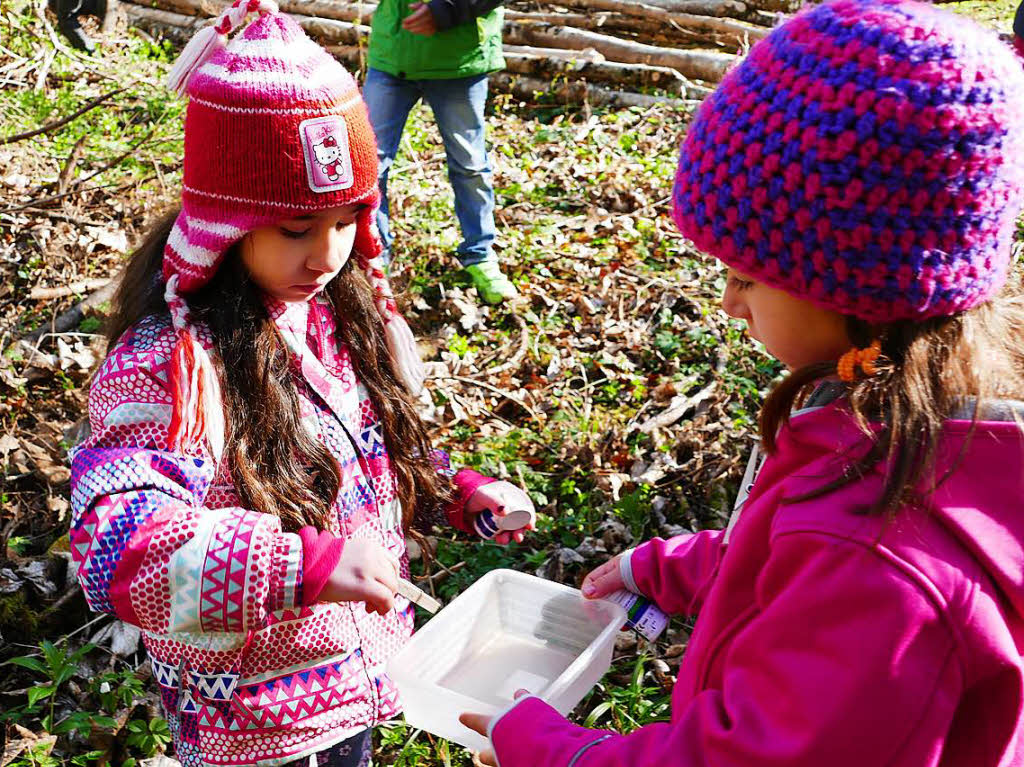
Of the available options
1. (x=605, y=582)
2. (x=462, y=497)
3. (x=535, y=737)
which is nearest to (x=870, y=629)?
(x=535, y=737)

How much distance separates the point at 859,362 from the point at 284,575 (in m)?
1.10

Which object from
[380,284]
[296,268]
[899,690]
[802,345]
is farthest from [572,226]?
[899,690]

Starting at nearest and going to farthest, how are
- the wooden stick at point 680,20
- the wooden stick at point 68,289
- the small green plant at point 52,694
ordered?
the small green plant at point 52,694 < the wooden stick at point 68,289 < the wooden stick at point 680,20

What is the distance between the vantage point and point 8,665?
10.7ft

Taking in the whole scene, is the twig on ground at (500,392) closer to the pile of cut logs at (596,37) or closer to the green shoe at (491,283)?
the green shoe at (491,283)

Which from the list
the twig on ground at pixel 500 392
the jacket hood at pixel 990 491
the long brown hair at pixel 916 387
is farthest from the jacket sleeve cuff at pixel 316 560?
the twig on ground at pixel 500 392

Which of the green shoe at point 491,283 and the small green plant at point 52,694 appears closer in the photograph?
the small green plant at point 52,694

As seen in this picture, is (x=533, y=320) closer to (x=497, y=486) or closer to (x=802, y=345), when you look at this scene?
(x=497, y=486)

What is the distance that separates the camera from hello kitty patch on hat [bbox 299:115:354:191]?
80.7 inches

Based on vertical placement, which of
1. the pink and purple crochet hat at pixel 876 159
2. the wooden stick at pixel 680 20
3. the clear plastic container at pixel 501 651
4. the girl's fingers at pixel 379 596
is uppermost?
the pink and purple crochet hat at pixel 876 159

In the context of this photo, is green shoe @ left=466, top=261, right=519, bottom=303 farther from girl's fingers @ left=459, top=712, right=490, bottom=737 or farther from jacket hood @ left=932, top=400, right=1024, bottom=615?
jacket hood @ left=932, top=400, right=1024, bottom=615

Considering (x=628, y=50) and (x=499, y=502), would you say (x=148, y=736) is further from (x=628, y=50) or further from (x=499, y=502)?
(x=628, y=50)

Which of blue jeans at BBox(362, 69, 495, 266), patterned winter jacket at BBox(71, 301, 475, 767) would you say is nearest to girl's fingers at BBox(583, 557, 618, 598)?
patterned winter jacket at BBox(71, 301, 475, 767)

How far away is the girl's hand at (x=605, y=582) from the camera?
215cm
